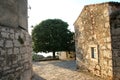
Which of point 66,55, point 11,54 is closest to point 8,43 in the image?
point 11,54

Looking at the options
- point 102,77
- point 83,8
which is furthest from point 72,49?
point 102,77

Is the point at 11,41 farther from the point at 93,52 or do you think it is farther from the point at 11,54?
the point at 93,52

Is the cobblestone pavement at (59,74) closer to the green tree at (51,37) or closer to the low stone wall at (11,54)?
the low stone wall at (11,54)

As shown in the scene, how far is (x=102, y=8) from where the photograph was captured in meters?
9.38

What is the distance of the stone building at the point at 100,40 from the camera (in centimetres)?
858

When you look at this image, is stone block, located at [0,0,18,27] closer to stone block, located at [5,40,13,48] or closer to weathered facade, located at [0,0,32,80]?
weathered facade, located at [0,0,32,80]

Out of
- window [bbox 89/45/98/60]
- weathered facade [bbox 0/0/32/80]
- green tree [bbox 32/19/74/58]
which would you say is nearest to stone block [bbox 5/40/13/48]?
weathered facade [bbox 0/0/32/80]

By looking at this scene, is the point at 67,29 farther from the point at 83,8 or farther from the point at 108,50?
the point at 108,50

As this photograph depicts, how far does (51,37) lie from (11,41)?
A: 16779 millimetres

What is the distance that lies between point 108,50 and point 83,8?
11.4 feet

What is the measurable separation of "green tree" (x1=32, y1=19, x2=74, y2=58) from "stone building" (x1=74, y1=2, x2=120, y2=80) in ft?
29.8

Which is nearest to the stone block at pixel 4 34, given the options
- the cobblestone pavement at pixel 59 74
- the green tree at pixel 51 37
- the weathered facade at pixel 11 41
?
the weathered facade at pixel 11 41

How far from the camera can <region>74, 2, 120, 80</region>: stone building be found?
8.58 metres

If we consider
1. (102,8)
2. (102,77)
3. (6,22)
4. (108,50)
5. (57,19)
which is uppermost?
(57,19)
